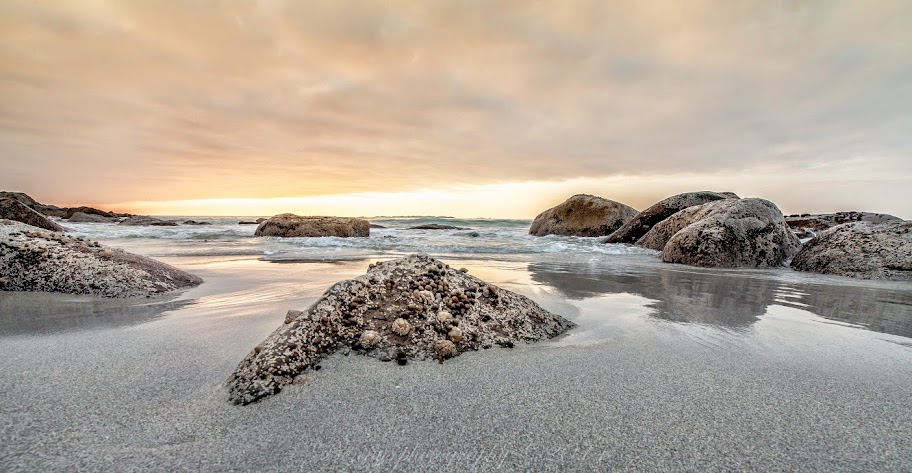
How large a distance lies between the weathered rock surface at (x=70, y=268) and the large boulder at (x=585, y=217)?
1501cm

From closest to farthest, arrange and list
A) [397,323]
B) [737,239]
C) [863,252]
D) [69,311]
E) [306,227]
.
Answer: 1. [397,323]
2. [69,311]
3. [863,252]
4. [737,239]
5. [306,227]

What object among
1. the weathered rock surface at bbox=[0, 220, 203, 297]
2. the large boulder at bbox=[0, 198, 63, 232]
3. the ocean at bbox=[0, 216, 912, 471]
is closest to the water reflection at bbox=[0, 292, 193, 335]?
the ocean at bbox=[0, 216, 912, 471]

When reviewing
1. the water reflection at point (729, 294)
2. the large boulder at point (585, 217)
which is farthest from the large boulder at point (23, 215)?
the large boulder at point (585, 217)

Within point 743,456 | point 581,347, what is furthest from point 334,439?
point 581,347

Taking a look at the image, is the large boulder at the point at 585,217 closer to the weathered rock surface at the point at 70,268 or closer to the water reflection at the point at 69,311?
the weathered rock surface at the point at 70,268

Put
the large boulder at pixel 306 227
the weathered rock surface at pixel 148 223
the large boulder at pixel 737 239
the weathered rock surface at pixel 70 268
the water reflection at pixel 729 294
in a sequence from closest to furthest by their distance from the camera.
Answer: the water reflection at pixel 729 294 < the weathered rock surface at pixel 70 268 < the large boulder at pixel 737 239 < the large boulder at pixel 306 227 < the weathered rock surface at pixel 148 223

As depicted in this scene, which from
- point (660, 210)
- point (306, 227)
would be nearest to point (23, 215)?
point (306, 227)

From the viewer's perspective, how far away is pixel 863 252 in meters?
6.63

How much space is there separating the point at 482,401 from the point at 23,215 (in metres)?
10.8

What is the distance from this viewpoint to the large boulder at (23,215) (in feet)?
26.1

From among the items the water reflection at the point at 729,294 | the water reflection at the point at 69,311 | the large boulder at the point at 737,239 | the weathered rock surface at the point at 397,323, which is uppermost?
the large boulder at the point at 737,239

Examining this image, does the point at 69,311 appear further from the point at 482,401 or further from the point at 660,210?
the point at 660,210

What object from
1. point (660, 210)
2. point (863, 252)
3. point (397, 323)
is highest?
point (660, 210)

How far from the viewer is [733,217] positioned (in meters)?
8.40
